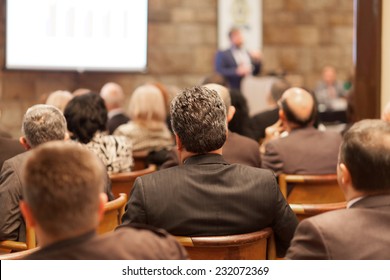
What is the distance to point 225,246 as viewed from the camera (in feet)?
6.98

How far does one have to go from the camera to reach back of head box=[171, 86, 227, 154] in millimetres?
2424

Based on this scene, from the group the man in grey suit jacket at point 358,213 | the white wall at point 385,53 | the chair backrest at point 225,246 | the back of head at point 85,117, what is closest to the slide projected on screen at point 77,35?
the white wall at point 385,53

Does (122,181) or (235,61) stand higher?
(235,61)

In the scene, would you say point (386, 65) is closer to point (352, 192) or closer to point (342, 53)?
point (352, 192)

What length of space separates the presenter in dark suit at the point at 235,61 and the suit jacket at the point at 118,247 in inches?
310

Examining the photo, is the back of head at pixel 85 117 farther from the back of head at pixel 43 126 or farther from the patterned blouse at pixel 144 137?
the patterned blouse at pixel 144 137

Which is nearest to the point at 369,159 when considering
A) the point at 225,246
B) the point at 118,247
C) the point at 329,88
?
the point at 225,246

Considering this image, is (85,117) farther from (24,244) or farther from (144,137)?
(24,244)

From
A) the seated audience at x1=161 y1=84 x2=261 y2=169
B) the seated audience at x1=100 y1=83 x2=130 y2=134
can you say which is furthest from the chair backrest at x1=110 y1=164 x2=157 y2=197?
the seated audience at x1=100 y1=83 x2=130 y2=134

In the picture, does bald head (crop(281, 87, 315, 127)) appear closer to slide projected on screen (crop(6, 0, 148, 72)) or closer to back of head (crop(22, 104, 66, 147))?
back of head (crop(22, 104, 66, 147))

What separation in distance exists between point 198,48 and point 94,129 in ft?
21.4

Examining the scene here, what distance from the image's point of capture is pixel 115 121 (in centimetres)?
559

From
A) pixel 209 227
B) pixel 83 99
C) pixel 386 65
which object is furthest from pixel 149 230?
pixel 386 65

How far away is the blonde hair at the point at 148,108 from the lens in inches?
191
